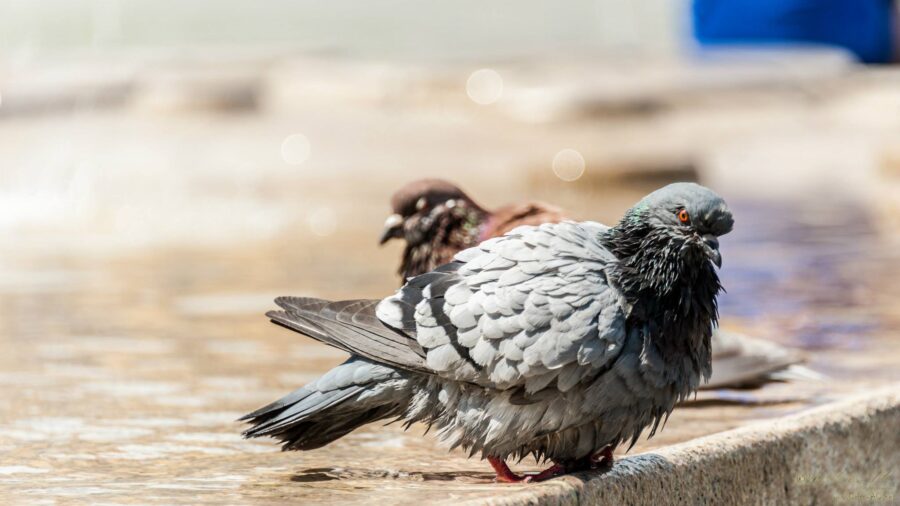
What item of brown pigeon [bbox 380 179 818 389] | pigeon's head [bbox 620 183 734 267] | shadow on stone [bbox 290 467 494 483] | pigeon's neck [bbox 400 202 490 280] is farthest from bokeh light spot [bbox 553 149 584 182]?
pigeon's head [bbox 620 183 734 267]

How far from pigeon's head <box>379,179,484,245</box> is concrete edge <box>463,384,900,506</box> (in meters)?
1.33

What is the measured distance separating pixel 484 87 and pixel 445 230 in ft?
29.1

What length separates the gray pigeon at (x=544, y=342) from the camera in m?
2.81

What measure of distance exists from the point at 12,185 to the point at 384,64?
545cm

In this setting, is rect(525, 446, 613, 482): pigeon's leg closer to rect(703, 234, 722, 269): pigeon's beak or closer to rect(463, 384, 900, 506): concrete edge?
rect(463, 384, 900, 506): concrete edge

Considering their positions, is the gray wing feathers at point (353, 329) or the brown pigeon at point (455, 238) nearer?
the gray wing feathers at point (353, 329)

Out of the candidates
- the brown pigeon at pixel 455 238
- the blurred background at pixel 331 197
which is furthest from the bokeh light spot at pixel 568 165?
the brown pigeon at pixel 455 238

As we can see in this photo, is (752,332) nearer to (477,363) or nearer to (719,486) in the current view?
(719,486)

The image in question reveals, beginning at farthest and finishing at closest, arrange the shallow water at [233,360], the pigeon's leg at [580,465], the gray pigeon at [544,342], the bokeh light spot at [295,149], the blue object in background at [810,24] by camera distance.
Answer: the blue object in background at [810,24]
the bokeh light spot at [295,149]
the shallow water at [233,360]
the pigeon's leg at [580,465]
the gray pigeon at [544,342]

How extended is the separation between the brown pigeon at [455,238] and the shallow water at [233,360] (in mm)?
98

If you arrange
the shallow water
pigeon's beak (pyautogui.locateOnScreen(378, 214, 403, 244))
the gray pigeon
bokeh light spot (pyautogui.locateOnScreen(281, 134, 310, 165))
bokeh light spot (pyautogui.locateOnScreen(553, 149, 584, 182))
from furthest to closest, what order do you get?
bokeh light spot (pyautogui.locateOnScreen(553, 149, 584, 182)), bokeh light spot (pyautogui.locateOnScreen(281, 134, 310, 165)), pigeon's beak (pyautogui.locateOnScreen(378, 214, 403, 244)), the shallow water, the gray pigeon

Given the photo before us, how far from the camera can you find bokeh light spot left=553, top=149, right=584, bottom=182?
11117 mm

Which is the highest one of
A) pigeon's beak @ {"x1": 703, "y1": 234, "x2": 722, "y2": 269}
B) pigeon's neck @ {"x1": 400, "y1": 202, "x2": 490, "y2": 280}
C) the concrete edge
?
pigeon's neck @ {"x1": 400, "y1": 202, "x2": 490, "y2": 280}

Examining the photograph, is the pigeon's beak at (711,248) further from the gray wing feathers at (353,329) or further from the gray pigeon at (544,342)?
the gray wing feathers at (353,329)
